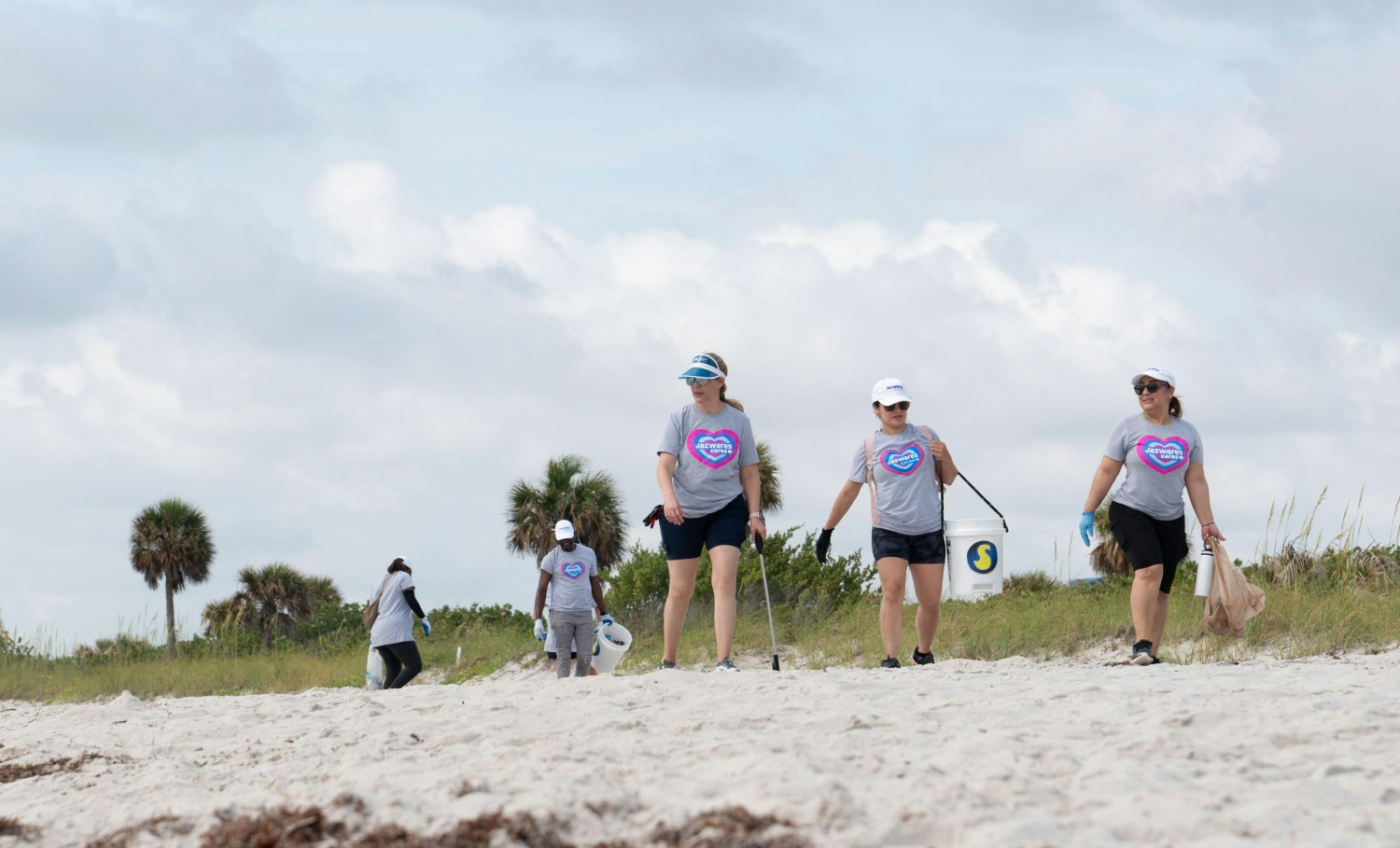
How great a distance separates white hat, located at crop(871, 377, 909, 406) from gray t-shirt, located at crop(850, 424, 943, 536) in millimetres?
220

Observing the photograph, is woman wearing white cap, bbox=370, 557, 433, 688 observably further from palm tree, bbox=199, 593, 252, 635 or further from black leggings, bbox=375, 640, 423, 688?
palm tree, bbox=199, 593, 252, 635

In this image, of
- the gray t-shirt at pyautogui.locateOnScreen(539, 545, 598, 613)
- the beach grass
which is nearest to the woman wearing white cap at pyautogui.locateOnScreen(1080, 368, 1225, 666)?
the beach grass

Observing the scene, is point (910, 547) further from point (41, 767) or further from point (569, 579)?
point (41, 767)

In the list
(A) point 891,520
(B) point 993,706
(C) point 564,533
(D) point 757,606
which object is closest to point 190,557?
(D) point 757,606

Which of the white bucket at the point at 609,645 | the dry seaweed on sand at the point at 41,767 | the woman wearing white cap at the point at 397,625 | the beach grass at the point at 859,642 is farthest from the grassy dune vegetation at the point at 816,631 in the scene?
the dry seaweed on sand at the point at 41,767

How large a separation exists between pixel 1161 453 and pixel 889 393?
1680mm

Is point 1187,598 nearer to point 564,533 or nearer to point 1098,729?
point 564,533

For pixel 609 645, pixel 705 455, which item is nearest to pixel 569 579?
pixel 609 645

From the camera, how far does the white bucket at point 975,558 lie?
15672mm

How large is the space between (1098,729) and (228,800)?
3137 mm

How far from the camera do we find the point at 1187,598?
12859mm

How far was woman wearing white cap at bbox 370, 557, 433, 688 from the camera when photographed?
38.5 ft

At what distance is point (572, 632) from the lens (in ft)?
38.2

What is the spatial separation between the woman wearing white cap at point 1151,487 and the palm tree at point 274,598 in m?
30.9
